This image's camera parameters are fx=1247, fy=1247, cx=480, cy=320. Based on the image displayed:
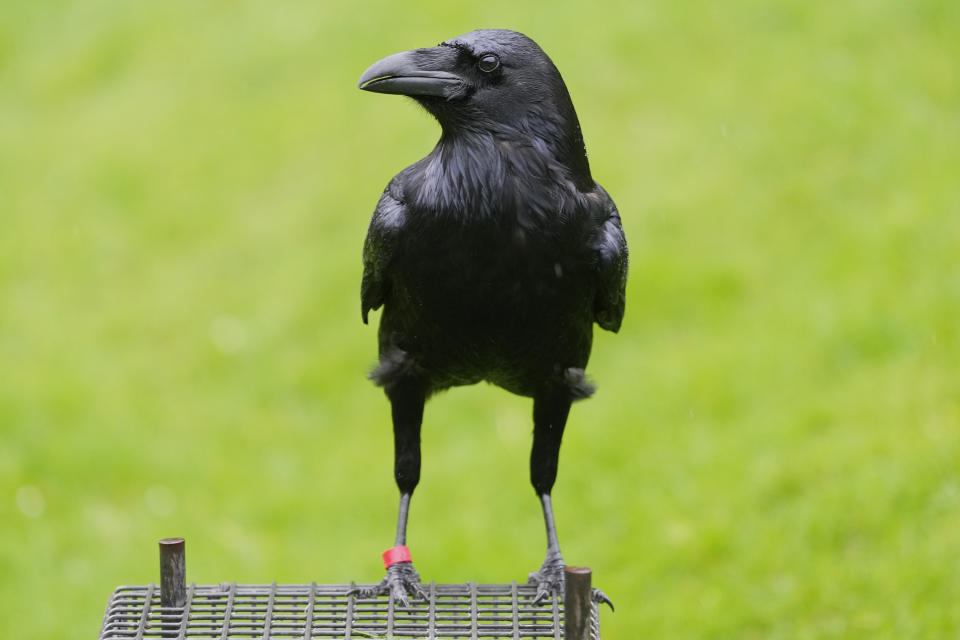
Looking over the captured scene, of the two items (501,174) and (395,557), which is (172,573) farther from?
(501,174)

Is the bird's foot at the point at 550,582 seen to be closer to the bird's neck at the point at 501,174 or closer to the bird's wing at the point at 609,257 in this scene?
the bird's wing at the point at 609,257

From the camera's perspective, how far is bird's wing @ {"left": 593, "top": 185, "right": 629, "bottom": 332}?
13.0ft

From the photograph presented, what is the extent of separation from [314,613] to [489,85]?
1.86m

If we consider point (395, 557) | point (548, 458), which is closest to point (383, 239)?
point (548, 458)

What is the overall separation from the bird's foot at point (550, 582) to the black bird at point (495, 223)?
2.42ft

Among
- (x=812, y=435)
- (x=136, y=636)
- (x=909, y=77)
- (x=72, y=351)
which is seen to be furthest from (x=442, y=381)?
(x=909, y=77)

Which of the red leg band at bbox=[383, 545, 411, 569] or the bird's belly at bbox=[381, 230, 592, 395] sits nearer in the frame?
the bird's belly at bbox=[381, 230, 592, 395]

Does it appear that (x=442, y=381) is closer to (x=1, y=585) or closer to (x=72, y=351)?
(x=1, y=585)

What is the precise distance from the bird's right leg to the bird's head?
3.17 ft

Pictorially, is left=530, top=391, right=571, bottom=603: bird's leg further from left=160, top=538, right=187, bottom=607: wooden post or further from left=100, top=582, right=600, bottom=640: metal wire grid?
left=160, top=538, right=187, bottom=607: wooden post

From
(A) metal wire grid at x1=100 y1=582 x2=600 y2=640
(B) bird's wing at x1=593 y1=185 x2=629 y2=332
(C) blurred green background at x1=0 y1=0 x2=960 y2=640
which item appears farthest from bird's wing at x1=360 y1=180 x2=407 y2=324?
(C) blurred green background at x1=0 y1=0 x2=960 y2=640

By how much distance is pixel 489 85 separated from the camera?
3.78m

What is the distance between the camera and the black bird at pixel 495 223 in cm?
376

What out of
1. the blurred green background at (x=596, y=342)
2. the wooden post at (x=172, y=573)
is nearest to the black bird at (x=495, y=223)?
the wooden post at (x=172, y=573)
